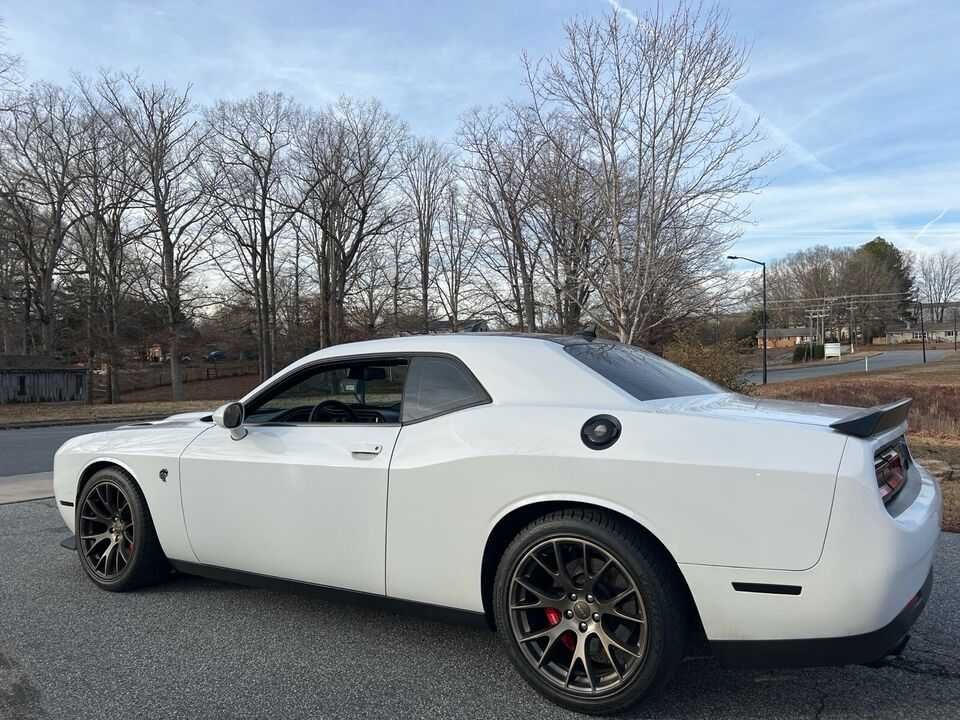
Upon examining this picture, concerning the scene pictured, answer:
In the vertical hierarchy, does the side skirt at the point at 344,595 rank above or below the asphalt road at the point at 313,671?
above

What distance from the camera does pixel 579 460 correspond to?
2.75 meters

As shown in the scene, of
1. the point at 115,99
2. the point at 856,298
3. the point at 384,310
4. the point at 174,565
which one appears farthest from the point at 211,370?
the point at 856,298

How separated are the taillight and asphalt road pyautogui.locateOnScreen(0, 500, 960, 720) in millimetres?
842

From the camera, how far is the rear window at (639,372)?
3.14 metres

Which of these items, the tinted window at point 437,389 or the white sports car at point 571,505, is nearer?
the white sports car at point 571,505

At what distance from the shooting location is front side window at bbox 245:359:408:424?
3740mm

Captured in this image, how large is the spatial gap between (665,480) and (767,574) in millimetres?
457

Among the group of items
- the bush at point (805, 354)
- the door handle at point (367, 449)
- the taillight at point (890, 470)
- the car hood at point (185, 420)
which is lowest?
the bush at point (805, 354)

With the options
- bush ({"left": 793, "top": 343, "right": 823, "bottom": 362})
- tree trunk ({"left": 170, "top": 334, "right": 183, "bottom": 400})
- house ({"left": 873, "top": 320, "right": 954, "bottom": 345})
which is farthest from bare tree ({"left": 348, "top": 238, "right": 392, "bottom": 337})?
house ({"left": 873, "top": 320, "right": 954, "bottom": 345})

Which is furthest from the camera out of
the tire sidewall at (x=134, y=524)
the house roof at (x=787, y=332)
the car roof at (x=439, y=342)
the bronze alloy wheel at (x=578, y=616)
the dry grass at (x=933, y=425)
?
the house roof at (x=787, y=332)

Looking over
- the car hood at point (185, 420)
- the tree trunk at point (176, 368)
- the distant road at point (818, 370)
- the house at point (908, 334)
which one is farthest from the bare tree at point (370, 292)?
the house at point (908, 334)

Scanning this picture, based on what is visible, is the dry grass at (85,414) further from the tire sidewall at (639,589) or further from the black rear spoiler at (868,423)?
the black rear spoiler at (868,423)

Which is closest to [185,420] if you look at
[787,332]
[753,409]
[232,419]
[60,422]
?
[232,419]

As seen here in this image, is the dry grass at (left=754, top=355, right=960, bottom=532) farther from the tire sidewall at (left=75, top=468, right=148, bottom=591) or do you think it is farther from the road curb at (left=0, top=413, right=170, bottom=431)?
the road curb at (left=0, top=413, right=170, bottom=431)
